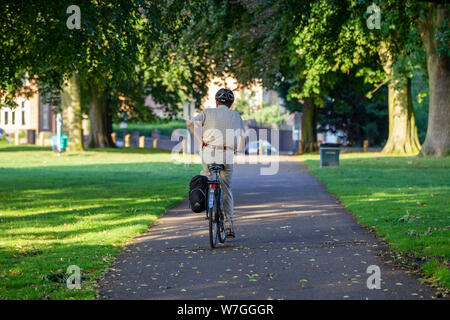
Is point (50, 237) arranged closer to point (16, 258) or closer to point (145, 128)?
point (16, 258)

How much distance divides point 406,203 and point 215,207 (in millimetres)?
5755

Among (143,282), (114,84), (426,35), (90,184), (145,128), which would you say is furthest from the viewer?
(145,128)

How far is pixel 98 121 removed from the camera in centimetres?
4431

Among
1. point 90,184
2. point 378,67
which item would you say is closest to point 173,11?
point 90,184

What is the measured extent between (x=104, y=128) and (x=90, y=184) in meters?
26.8

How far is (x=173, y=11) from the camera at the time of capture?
595 inches

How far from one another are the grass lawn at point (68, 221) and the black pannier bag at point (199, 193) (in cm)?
109

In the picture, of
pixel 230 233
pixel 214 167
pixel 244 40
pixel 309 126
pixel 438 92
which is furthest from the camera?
pixel 309 126

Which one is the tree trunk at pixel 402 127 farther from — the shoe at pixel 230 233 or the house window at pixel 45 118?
the house window at pixel 45 118

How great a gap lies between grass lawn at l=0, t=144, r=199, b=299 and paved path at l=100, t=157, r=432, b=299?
1.15 feet

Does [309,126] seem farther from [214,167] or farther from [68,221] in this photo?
[214,167]

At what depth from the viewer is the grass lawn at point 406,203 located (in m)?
7.73

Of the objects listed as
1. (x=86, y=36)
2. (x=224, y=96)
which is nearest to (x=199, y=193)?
(x=224, y=96)

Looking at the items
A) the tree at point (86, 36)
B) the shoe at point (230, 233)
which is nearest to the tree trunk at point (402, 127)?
the tree at point (86, 36)
